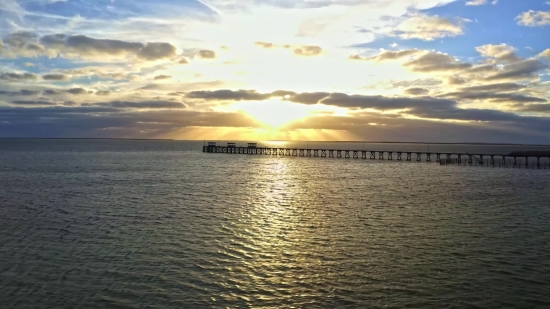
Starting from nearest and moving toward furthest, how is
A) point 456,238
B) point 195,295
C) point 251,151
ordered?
point 195,295, point 456,238, point 251,151

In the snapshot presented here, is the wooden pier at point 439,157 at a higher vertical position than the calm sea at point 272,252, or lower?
higher

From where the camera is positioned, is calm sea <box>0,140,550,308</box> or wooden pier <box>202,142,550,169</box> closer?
calm sea <box>0,140,550,308</box>

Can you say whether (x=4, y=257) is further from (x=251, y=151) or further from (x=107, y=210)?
(x=251, y=151)

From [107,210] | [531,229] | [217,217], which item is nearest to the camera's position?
[531,229]

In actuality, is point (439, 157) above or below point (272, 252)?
above

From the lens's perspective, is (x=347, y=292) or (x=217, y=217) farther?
(x=217, y=217)

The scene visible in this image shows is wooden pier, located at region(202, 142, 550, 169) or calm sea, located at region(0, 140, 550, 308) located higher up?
Result: wooden pier, located at region(202, 142, 550, 169)

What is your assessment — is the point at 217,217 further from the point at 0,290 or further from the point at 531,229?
the point at 531,229

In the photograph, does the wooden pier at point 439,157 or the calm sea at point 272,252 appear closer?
the calm sea at point 272,252

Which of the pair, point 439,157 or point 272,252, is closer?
point 272,252

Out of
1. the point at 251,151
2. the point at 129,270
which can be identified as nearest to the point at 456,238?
the point at 129,270
